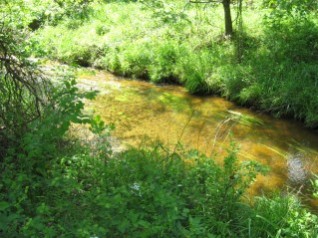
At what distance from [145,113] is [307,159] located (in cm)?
317

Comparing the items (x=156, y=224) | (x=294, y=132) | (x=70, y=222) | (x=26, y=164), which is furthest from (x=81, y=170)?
(x=294, y=132)

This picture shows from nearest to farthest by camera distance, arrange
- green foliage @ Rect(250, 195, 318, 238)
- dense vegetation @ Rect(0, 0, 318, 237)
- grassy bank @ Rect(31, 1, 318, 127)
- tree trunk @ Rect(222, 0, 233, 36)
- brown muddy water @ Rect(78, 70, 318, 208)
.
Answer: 1. dense vegetation @ Rect(0, 0, 318, 237)
2. green foliage @ Rect(250, 195, 318, 238)
3. brown muddy water @ Rect(78, 70, 318, 208)
4. grassy bank @ Rect(31, 1, 318, 127)
5. tree trunk @ Rect(222, 0, 233, 36)

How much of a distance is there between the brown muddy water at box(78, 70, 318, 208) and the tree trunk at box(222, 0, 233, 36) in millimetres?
2016

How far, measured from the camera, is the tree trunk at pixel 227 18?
Answer: 1045 centimetres

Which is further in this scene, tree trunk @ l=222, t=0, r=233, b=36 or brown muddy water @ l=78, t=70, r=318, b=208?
tree trunk @ l=222, t=0, r=233, b=36

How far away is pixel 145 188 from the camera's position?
3.50 m

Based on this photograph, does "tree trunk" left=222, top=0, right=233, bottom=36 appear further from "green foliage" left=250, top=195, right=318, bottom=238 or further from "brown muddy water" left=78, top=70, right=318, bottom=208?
"green foliage" left=250, top=195, right=318, bottom=238

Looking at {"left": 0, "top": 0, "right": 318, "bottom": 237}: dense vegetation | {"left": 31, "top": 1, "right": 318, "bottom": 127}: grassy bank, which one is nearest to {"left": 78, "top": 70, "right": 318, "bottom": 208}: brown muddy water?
{"left": 31, "top": 1, "right": 318, "bottom": 127}: grassy bank

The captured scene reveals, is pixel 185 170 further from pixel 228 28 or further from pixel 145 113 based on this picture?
pixel 228 28

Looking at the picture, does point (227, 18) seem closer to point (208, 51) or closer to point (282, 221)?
point (208, 51)

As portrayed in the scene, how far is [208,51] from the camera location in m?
10.4

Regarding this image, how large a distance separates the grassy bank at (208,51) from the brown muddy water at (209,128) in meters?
0.35

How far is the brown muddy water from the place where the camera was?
6590mm

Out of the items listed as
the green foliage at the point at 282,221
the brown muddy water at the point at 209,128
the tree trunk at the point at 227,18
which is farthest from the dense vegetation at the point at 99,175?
the tree trunk at the point at 227,18
